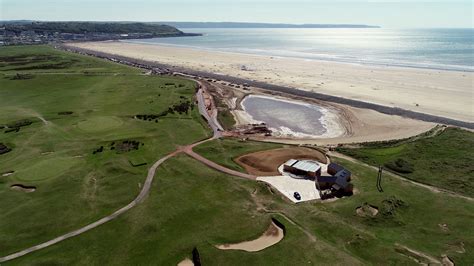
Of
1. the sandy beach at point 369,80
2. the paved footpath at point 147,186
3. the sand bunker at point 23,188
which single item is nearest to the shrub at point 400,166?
the paved footpath at point 147,186

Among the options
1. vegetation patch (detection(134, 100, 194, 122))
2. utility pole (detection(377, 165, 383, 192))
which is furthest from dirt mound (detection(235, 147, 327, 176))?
vegetation patch (detection(134, 100, 194, 122))

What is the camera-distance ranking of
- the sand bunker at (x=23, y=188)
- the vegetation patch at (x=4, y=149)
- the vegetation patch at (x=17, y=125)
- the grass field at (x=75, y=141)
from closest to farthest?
the grass field at (x=75, y=141)
the sand bunker at (x=23, y=188)
the vegetation patch at (x=4, y=149)
the vegetation patch at (x=17, y=125)

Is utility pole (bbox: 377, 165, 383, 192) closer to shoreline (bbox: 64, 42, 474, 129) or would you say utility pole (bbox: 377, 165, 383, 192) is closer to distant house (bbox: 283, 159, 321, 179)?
distant house (bbox: 283, 159, 321, 179)

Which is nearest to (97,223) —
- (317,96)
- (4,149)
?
(4,149)

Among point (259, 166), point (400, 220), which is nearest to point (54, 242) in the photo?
point (259, 166)

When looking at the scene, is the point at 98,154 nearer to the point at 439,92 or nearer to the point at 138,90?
the point at 138,90

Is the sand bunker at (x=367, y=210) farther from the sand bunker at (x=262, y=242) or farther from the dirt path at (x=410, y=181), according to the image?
the dirt path at (x=410, y=181)

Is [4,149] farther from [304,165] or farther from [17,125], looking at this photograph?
[304,165]
